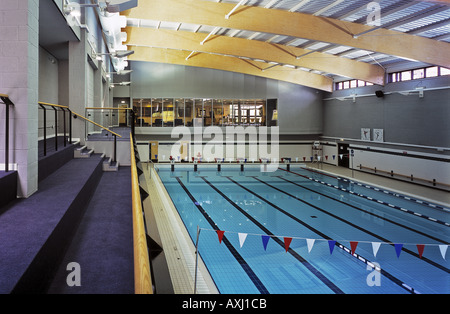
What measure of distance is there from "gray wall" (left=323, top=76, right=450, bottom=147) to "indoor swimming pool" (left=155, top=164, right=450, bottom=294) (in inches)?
133

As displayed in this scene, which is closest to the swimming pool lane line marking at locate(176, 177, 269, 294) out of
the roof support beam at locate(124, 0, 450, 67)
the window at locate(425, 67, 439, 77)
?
the roof support beam at locate(124, 0, 450, 67)

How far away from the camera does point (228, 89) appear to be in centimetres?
2269

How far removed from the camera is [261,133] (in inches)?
906

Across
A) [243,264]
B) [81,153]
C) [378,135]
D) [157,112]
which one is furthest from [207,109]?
[243,264]

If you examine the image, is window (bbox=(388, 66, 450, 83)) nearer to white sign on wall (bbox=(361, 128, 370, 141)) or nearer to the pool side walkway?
white sign on wall (bbox=(361, 128, 370, 141))

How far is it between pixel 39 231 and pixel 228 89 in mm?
20060

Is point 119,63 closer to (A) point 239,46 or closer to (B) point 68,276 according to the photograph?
(A) point 239,46

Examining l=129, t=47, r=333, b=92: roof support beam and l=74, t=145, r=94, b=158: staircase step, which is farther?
l=129, t=47, r=333, b=92: roof support beam

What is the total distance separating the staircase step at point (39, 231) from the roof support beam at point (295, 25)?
6860mm

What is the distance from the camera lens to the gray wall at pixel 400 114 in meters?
13.9

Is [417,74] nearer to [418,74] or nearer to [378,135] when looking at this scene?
[418,74]

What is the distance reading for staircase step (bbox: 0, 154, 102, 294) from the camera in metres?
2.62

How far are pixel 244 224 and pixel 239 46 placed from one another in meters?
8.72
